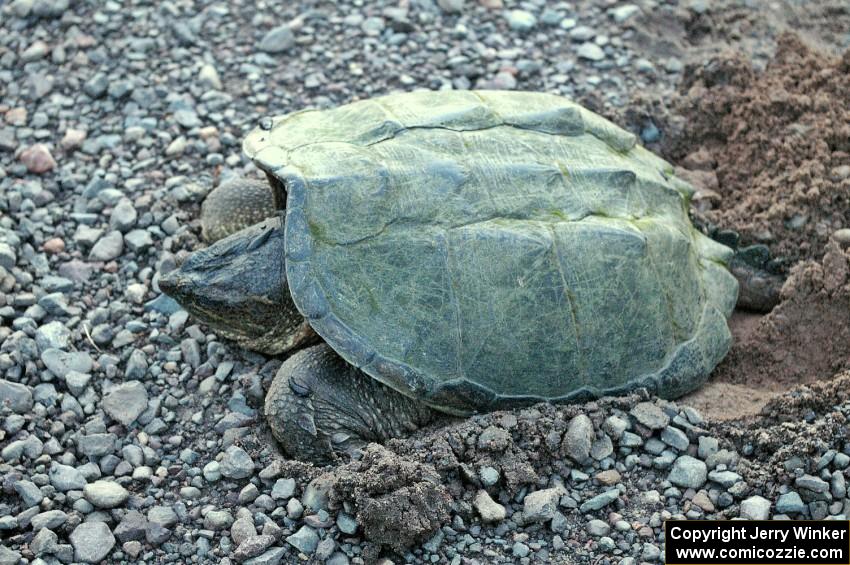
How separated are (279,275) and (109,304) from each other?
3.31 ft

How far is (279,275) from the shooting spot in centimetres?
391

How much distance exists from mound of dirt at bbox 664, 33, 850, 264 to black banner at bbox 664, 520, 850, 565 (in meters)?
1.58

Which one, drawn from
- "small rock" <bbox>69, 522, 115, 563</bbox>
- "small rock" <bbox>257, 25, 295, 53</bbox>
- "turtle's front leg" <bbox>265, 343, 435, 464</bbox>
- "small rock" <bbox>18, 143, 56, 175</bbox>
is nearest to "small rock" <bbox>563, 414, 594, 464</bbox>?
"turtle's front leg" <bbox>265, 343, 435, 464</bbox>

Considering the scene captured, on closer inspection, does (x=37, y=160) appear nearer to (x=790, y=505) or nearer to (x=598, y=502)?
(x=598, y=502)

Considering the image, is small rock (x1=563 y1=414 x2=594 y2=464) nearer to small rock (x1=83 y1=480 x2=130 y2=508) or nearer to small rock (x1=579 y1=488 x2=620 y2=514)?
small rock (x1=579 y1=488 x2=620 y2=514)

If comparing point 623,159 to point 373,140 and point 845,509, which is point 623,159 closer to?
point 373,140

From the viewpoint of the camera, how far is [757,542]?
11.2 feet

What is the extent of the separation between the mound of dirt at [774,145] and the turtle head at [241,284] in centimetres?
221

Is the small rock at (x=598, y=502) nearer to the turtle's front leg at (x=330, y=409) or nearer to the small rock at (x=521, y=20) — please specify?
the turtle's front leg at (x=330, y=409)

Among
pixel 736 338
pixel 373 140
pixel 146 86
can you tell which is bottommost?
pixel 736 338

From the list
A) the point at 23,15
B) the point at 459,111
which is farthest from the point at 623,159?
the point at 23,15

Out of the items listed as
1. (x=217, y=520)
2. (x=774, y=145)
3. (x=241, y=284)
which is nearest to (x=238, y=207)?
(x=241, y=284)

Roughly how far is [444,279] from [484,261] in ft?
0.57

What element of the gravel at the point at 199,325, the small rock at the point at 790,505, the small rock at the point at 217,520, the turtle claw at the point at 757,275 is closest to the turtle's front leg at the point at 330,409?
the gravel at the point at 199,325
